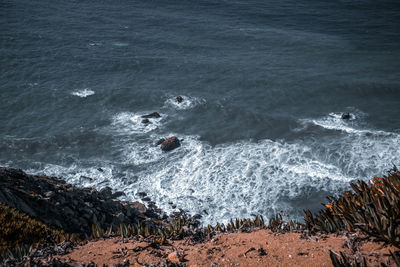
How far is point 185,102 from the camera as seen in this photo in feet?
120

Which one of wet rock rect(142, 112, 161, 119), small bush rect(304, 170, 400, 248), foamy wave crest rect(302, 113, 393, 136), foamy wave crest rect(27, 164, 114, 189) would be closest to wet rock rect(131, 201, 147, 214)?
foamy wave crest rect(27, 164, 114, 189)

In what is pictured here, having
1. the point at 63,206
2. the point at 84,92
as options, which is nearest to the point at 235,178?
the point at 63,206

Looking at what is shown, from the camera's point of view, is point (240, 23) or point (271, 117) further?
point (240, 23)

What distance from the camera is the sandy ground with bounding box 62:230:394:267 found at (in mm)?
6383

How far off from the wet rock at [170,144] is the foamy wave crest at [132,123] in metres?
3.97

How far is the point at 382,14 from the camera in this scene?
65.9 meters

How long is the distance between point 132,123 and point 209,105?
10.0m

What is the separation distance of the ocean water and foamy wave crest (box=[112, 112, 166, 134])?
23cm

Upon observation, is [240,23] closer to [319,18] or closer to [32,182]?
[319,18]

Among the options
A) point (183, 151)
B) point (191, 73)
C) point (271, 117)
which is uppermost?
point (191, 73)

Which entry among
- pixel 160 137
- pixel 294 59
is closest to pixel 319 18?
pixel 294 59

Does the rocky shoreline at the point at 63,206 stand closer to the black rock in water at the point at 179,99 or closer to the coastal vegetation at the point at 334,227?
the coastal vegetation at the point at 334,227

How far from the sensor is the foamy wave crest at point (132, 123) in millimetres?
31812

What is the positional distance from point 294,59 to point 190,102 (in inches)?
877
